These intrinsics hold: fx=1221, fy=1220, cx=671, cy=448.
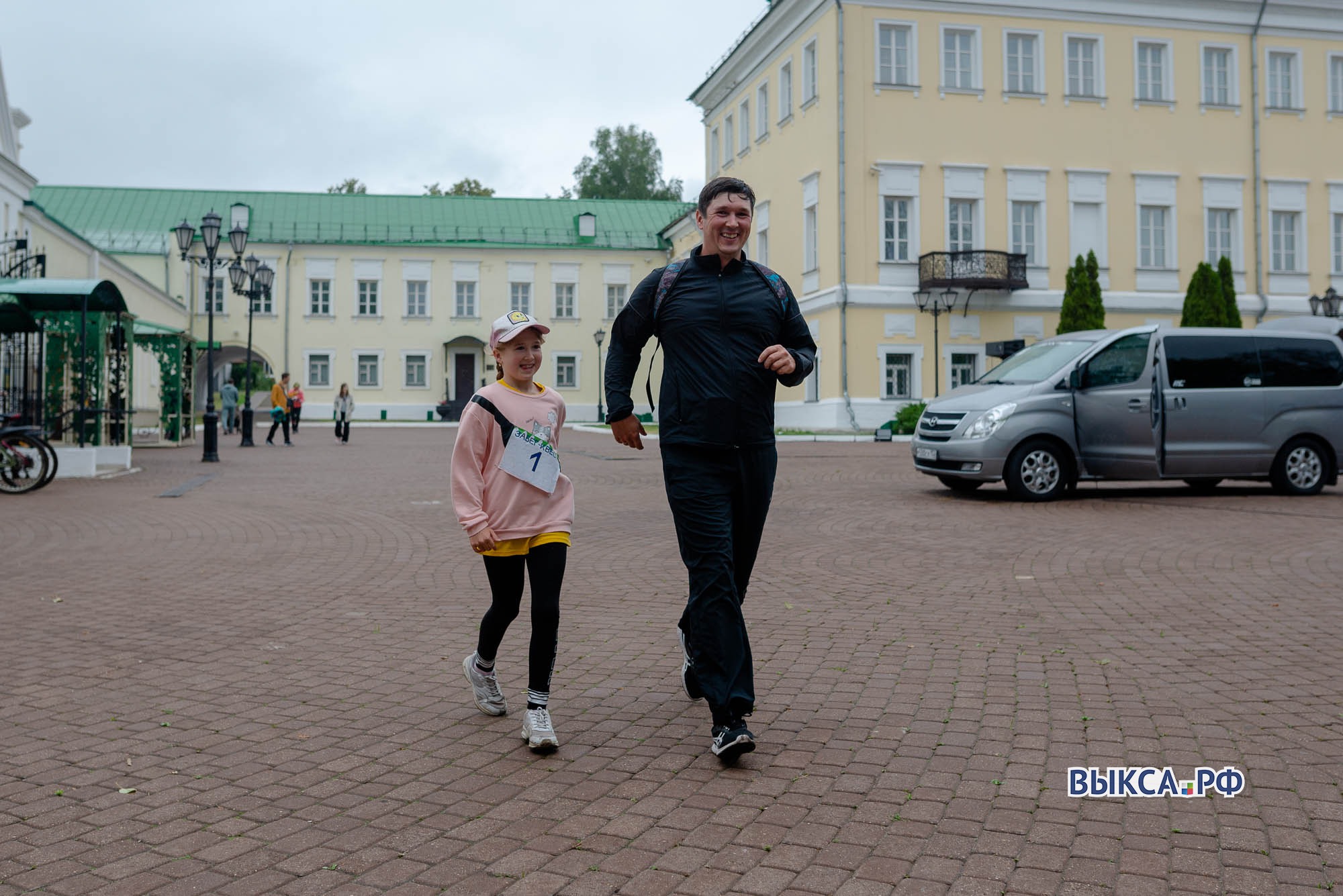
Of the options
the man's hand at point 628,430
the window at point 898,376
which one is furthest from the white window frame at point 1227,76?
the man's hand at point 628,430

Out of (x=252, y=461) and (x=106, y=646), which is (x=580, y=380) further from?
(x=106, y=646)

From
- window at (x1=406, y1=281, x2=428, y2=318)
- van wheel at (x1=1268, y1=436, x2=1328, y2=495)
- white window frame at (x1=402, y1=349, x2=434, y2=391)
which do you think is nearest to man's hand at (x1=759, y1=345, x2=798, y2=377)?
van wheel at (x1=1268, y1=436, x2=1328, y2=495)

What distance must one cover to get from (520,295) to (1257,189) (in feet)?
118

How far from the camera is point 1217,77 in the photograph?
38.1 m

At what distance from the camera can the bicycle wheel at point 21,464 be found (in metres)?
15.3

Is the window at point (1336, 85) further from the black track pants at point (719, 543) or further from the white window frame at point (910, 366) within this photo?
the black track pants at point (719, 543)

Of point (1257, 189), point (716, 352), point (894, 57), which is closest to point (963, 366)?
point (894, 57)

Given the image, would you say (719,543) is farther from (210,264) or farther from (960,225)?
(960,225)

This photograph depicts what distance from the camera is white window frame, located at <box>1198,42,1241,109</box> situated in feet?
124

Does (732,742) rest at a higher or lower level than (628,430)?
lower

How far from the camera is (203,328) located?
60594 mm

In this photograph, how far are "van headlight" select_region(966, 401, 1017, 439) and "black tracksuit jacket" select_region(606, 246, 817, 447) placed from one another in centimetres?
936

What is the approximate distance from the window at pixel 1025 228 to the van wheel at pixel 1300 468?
23132 millimetres

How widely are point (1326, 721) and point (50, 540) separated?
1005cm
